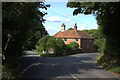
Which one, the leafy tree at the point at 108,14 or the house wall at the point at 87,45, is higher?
the leafy tree at the point at 108,14

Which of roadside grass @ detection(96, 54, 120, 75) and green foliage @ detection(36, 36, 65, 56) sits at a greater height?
green foliage @ detection(36, 36, 65, 56)

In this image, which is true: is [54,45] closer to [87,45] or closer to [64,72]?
[87,45]

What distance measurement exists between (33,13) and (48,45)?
123 ft

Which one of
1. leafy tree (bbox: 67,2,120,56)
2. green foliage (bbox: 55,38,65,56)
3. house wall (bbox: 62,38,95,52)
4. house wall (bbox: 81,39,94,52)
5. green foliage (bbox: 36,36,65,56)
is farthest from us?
house wall (bbox: 81,39,94,52)

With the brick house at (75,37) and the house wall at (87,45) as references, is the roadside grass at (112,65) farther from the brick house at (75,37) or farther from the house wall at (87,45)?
the house wall at (87,45)

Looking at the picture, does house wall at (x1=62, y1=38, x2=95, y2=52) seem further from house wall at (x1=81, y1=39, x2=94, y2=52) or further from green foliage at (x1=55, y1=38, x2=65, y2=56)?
green foliage at (x1=55, y1=38, x2=65, y2=56)

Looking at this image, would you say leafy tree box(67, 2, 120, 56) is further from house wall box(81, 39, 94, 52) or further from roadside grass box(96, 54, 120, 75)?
house wall box(81, 39, 94, 52)

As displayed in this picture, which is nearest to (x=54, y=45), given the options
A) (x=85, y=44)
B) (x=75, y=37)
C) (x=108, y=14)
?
(x=75, y=37)

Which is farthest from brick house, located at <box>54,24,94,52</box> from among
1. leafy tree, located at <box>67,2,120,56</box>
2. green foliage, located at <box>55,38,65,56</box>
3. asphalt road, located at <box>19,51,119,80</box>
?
asphalt road, located at <box>19,51,119,80</box>

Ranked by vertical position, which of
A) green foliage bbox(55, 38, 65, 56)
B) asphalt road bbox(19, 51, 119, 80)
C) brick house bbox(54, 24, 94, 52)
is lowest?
asphalt road bbox(19, 51, 119, 80)

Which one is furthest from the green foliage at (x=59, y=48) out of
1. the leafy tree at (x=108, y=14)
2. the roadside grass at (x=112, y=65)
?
the roadside grass at (x=112, y=65)

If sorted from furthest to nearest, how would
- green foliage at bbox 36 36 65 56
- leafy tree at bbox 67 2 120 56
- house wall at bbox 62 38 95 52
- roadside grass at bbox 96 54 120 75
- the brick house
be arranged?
1. house wall at bbox 62 38 95 52
2. the brick house
3. green foliage at bbox 36 36 65 56
4. roadside grass at bbox 96 54 120 75
5. leafy tree at bbox 67 2 120 56

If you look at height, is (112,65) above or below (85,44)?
below

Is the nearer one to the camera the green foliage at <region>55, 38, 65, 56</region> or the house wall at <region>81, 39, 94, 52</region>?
the green foliage at <region>55, 38, 65, 56</region>
